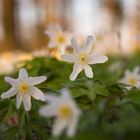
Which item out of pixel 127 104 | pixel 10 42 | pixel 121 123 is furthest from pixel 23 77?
pixel 10 42

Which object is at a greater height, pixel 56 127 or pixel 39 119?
pixel 56 127

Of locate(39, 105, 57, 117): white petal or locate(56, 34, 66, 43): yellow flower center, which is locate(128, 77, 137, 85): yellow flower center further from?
locate(39, 105, 57, 117): white petal

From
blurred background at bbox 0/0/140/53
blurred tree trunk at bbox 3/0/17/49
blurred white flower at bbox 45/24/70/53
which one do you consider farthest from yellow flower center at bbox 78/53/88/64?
blurred tree trunk at bbox 3/0/17/49

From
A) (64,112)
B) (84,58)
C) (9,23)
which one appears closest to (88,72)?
(84,58)

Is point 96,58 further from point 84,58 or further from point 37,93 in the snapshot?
point 37,93

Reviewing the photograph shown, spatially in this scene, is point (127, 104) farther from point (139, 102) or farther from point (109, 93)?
point (109, 93)

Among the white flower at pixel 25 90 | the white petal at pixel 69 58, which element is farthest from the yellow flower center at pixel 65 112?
the white petal at pixel 69 58
